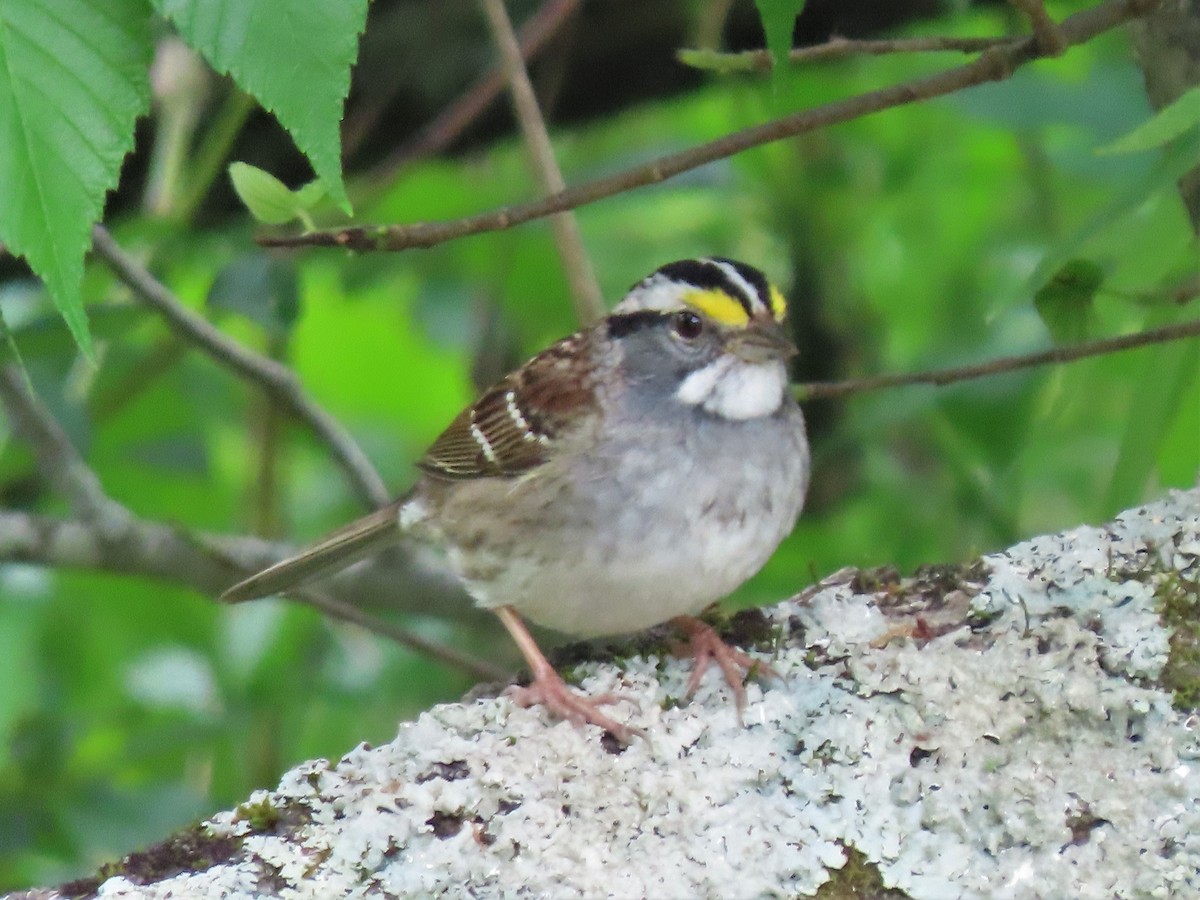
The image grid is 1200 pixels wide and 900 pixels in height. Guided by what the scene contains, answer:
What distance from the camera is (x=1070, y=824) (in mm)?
1699

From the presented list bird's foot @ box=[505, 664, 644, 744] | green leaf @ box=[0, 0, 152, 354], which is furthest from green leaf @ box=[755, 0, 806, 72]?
bird's foot @ box=[505, 664, 644, 744]

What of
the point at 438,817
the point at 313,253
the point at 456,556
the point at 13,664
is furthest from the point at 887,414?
the point at 13,664

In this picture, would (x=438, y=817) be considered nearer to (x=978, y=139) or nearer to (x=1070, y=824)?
(x=1070, y=824)

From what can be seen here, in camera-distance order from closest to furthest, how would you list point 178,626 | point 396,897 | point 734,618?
point 396,897 < point 734,618 < point 178,626

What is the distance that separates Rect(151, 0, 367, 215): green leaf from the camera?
1.65 meters

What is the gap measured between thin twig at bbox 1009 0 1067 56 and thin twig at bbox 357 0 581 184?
5.36 feet

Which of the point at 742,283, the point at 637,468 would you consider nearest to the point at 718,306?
the point at 742,283

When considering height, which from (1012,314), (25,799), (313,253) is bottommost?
(25,799)

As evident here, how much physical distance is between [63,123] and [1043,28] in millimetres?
1216

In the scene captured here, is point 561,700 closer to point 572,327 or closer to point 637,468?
point 637,468

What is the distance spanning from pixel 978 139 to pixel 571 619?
292cm

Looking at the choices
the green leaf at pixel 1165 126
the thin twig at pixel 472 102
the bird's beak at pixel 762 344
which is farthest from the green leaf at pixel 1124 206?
the thin twig at pixel 472 102

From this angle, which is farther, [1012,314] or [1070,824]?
[1012,314]

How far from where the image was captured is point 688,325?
290 centimetres
